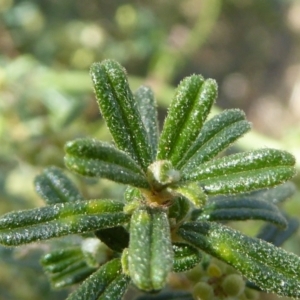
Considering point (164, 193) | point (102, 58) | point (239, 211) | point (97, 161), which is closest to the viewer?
point (97, 161)

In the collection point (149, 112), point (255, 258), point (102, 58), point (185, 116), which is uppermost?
point (102, 58)

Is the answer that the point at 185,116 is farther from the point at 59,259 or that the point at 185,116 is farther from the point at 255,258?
the point at 59,259

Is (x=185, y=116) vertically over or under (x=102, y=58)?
under

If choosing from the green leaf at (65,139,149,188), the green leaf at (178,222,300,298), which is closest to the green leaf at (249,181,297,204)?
the green leaf at (178,222,300,298)

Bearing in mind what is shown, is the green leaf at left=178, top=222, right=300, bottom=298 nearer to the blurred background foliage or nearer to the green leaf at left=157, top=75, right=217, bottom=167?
the green leaf at left=157, top=75, right=217, bottom=167

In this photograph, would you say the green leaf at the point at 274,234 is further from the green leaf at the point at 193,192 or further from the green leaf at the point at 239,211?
the green leaf at the point at 193,192

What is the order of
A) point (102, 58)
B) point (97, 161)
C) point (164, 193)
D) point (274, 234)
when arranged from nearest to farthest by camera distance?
point (97, 161) < point (164, 193) < point (274, 234) < point (102, 58)

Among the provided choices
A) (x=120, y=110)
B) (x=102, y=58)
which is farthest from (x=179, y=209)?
(x=102, y=58)

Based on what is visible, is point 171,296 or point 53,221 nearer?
point 53,221
